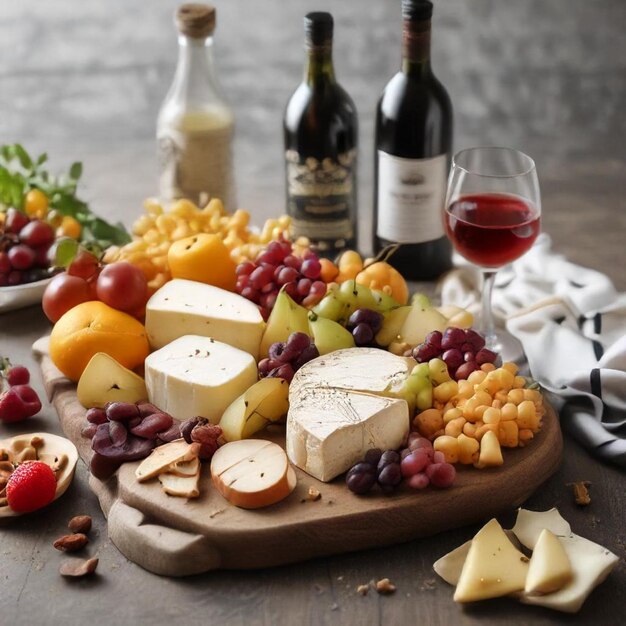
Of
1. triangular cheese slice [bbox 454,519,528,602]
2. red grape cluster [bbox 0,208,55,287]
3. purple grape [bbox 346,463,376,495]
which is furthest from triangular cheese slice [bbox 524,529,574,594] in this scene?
red grape cluster [bbox 0,208,55,287]

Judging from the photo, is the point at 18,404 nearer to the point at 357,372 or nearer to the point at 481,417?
the point at 357,372

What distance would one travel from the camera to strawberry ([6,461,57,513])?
143cm

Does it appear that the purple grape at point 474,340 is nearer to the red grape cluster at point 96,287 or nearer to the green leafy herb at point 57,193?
the red grape cluster at point 96,287

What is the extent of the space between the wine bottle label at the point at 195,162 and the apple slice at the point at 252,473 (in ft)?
3.06

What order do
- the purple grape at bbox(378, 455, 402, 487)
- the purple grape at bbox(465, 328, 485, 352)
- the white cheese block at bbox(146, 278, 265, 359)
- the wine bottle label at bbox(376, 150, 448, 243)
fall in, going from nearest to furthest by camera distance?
the purple grape at bbox(378, 455, 402, 487) < the purple grape at bbox(465, 328, 485, 352) < the white cheese block at bbox(146, 278, 265, 359) < the wine bottle label at bbox(376, 150, 448, 243)

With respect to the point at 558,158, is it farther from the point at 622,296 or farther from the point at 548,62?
the point at 622,296

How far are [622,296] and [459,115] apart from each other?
1.57 meters

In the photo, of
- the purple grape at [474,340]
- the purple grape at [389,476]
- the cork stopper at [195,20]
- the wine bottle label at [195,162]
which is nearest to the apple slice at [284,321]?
the purple grape at [474,340]

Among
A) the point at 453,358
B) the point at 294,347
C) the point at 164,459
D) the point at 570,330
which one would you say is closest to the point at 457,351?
the point at 453,358

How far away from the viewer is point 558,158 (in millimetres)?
2908

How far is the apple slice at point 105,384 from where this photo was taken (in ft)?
5.26

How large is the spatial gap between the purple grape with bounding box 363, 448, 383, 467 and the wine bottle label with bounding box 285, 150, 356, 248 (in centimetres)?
78

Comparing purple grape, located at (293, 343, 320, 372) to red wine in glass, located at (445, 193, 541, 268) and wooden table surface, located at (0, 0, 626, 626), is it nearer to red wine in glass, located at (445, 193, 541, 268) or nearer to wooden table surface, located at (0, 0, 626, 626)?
red wine in glass, located at (445, 193, 541, 268)

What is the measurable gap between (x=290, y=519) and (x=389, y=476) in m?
0.15
